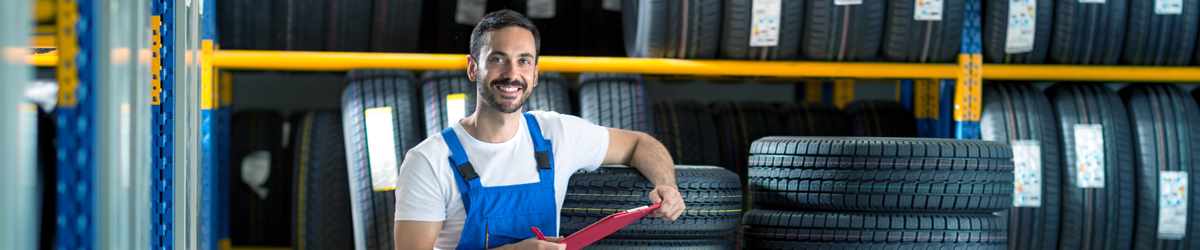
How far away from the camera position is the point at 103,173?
58.7 inches

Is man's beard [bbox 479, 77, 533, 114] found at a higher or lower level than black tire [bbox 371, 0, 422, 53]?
lower

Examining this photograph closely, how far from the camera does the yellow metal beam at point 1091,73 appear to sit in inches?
146

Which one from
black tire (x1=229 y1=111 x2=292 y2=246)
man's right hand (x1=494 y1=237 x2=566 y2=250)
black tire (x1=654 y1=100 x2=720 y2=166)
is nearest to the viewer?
man's right hand (x1=494 y1=237 x2=566 y2=250)

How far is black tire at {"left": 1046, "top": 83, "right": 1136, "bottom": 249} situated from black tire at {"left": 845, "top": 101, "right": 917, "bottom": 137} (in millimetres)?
668

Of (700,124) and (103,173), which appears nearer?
(103,173)

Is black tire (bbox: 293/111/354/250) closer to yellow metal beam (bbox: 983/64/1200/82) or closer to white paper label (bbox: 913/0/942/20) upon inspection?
white paper label (bbox: 913/0/942/20)

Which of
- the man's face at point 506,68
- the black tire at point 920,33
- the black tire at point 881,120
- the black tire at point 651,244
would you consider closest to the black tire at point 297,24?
the man's face at point 506,68

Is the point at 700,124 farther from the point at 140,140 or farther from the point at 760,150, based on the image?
the point at 140,140

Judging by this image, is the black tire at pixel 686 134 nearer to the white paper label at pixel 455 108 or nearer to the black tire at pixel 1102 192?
the white paper label at pixel 455 108

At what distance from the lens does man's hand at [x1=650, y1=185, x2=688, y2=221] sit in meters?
2.25

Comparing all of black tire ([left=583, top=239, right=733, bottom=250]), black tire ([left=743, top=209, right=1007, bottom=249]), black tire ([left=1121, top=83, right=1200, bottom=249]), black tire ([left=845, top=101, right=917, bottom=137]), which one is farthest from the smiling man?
black tire ([left=1121, top=83, right=1200, bottom=249])

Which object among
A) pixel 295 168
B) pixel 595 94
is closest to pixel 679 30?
pixel 595 94

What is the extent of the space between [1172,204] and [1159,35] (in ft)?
2.47

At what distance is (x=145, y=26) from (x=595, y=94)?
206 centimetres
